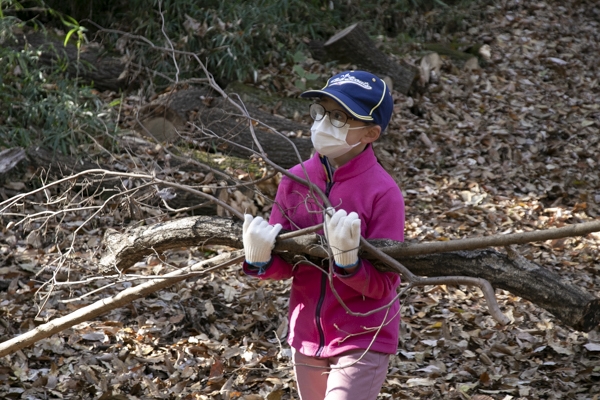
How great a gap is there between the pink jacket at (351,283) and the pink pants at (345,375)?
0.13 feet

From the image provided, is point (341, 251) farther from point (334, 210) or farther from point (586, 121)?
point (586, 121)

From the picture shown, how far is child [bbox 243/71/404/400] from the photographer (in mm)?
2297

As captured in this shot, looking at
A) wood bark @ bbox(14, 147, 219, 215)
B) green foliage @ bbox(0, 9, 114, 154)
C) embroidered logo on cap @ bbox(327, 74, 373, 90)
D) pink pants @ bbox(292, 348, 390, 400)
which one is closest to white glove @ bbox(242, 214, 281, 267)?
pink pants @ bbox(292, 348, 390, 400)

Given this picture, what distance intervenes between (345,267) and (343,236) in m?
0.13

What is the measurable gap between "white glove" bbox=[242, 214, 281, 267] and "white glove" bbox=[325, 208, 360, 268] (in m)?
0.25

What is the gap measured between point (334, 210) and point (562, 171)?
15.9 feet

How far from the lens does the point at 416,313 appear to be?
14.3ft

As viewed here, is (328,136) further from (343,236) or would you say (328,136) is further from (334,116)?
(343,236)

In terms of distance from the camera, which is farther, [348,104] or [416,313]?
[416,313]

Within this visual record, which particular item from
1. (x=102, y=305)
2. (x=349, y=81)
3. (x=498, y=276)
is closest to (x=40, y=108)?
(x=102, y=305)

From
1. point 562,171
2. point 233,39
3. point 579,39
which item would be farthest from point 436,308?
point 579,39

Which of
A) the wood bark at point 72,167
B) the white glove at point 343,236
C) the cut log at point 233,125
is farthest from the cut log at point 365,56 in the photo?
the white glove at point 343,236

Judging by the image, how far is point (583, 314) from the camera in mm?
2273

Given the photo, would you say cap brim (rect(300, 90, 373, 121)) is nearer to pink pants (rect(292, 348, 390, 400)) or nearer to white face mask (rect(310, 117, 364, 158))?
white face mask (rect(310, 117, 364, 158))
